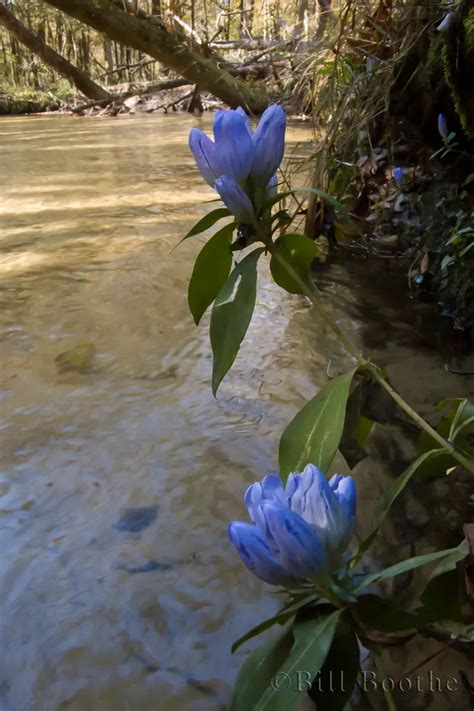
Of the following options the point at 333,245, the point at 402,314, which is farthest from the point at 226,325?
the point at 333,245

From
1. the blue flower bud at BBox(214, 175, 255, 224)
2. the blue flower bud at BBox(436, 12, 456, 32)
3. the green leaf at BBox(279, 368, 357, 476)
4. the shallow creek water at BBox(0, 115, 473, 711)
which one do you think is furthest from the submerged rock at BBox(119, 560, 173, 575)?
the blue flower bud at BBox(436, 12, 456, 32)

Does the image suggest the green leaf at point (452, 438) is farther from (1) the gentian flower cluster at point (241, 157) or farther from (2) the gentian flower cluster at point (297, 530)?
(1) the gentian flower cluster at point (241, 157)

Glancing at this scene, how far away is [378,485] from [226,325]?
43cm

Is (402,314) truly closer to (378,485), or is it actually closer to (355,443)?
(378,485)

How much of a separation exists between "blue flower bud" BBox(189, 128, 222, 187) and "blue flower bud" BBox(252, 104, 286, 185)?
4cm

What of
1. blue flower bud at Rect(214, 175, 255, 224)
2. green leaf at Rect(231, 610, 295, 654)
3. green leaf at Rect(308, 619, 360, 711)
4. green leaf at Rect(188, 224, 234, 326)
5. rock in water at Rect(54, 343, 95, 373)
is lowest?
rock in water at Rect(54, 343, 95, 373)

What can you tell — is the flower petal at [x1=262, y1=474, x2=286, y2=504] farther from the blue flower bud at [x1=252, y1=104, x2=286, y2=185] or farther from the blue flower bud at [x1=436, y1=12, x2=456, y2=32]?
the blue flower bud at [x1=436, y1=12, x2=456, y2=32]

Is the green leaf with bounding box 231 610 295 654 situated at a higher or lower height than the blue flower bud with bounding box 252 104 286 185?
lower

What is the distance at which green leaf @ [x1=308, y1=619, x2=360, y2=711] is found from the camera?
0.41m

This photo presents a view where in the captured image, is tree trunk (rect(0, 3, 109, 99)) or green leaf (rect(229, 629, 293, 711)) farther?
tree trunk (rect(0, 3, 109, 99))

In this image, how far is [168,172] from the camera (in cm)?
375

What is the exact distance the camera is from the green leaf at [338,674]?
413mm

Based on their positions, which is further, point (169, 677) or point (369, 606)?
point (169, 677)

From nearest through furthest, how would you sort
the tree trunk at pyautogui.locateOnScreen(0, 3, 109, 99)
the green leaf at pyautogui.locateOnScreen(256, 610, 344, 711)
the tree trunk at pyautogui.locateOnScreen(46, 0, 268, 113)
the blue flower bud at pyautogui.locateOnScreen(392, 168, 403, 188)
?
1. the green leaf at pyautogui.locateOnScreen(256, 610, 344, 711)
2. the blue flower bud at pyautogui.locateOnScreen(392, 168, 403, 188)
3. the tree trunk at pyautogui.locateOnScreen(46, 0, 268, 113)
4. the tree trunk at pyautogui.locateOnScreen(0, 3, 109, 99)
